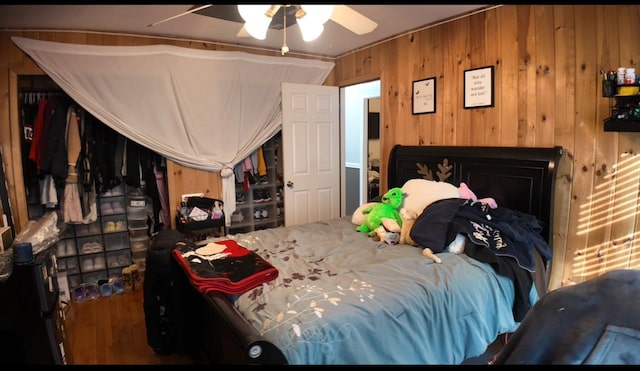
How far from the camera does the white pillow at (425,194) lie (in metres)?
2.57

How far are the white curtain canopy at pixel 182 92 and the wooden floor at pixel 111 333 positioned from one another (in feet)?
4.23

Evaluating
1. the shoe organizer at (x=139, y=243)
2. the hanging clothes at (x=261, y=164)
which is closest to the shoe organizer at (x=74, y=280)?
the shoe organizer at (x=139, y=243)

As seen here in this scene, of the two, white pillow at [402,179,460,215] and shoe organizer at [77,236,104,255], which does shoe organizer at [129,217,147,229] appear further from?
white pillow at [402,179,460,215]

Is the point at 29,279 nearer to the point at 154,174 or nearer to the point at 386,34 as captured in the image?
the point at 154,174

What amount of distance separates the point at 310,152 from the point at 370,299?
8.77 ft

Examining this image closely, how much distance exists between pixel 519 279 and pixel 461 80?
5.56 ft

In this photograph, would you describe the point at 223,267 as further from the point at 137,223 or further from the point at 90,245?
the point at 90,245

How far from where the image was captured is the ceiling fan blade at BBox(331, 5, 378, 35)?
1996 mm

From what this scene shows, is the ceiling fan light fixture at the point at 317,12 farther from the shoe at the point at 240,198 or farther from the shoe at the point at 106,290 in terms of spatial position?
the shoe at the point at 106,290

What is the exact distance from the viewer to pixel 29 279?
1867mm

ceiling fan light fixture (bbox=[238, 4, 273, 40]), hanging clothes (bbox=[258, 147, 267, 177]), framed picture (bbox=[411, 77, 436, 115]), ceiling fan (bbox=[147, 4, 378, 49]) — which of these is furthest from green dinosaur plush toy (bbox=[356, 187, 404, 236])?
hanging clothes (bbox=[258, 147, 267, 177])

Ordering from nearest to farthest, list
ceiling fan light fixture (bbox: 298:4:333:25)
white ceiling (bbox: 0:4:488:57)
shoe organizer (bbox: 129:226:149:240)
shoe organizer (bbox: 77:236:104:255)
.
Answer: ceiling fan light fixture (bbox: 298:4:333:25) < white ceiling (bbox: 0:4:488:57) < shoe organizer (bbox: 77:236:104:255) < shoe organizer (bbox: 129:226:149:240)

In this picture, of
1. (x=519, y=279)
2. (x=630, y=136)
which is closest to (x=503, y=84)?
(x=630, y=136)

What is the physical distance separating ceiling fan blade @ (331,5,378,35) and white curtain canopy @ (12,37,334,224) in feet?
5.97
